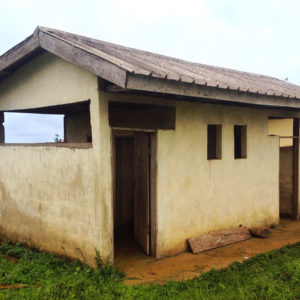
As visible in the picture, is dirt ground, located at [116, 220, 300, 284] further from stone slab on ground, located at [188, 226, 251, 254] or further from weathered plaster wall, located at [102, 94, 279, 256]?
weathered plaster wall, located at [102, 94, 279, 256]

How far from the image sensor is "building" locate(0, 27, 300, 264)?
538cm

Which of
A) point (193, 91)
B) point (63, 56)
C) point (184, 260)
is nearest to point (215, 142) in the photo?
point (193, 91)

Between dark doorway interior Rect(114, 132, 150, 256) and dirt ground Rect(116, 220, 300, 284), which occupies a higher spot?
dark doorway interior Rect(114, 132, 150, 256)

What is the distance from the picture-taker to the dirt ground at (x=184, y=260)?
5.46 meters

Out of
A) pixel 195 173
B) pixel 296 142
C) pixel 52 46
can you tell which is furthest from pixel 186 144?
pixel 296 142

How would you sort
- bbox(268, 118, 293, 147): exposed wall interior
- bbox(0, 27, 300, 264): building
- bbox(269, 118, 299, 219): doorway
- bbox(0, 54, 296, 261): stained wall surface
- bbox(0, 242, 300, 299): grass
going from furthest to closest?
bbox(268, 118, 293, 147): exposed wall interior < bbox(269, 118, 299, 219): doorway < bbox(0, 54, 296, 261): stained wall surface < bbox(0, 27, 300, 264): building < bbox(0, 242, 300, 299): grass

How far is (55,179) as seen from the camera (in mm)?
6301

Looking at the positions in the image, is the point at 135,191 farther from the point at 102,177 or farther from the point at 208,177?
the point at 102,177

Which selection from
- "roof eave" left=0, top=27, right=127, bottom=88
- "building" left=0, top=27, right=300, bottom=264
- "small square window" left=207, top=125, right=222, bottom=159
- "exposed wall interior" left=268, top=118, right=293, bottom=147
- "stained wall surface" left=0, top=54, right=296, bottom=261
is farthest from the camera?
"exposed wall interior" left=268, top=118, right=293, bottom=147

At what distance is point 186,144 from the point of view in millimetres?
6582

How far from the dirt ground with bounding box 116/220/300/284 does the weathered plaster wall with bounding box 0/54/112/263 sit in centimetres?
64

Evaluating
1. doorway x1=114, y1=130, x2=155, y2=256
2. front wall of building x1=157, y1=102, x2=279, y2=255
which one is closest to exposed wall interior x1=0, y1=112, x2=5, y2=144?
doorway x1=114, y1=130, x2=155, y2=256

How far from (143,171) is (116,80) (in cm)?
225

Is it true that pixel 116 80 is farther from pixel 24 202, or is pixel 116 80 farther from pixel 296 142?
pixel 296 142
